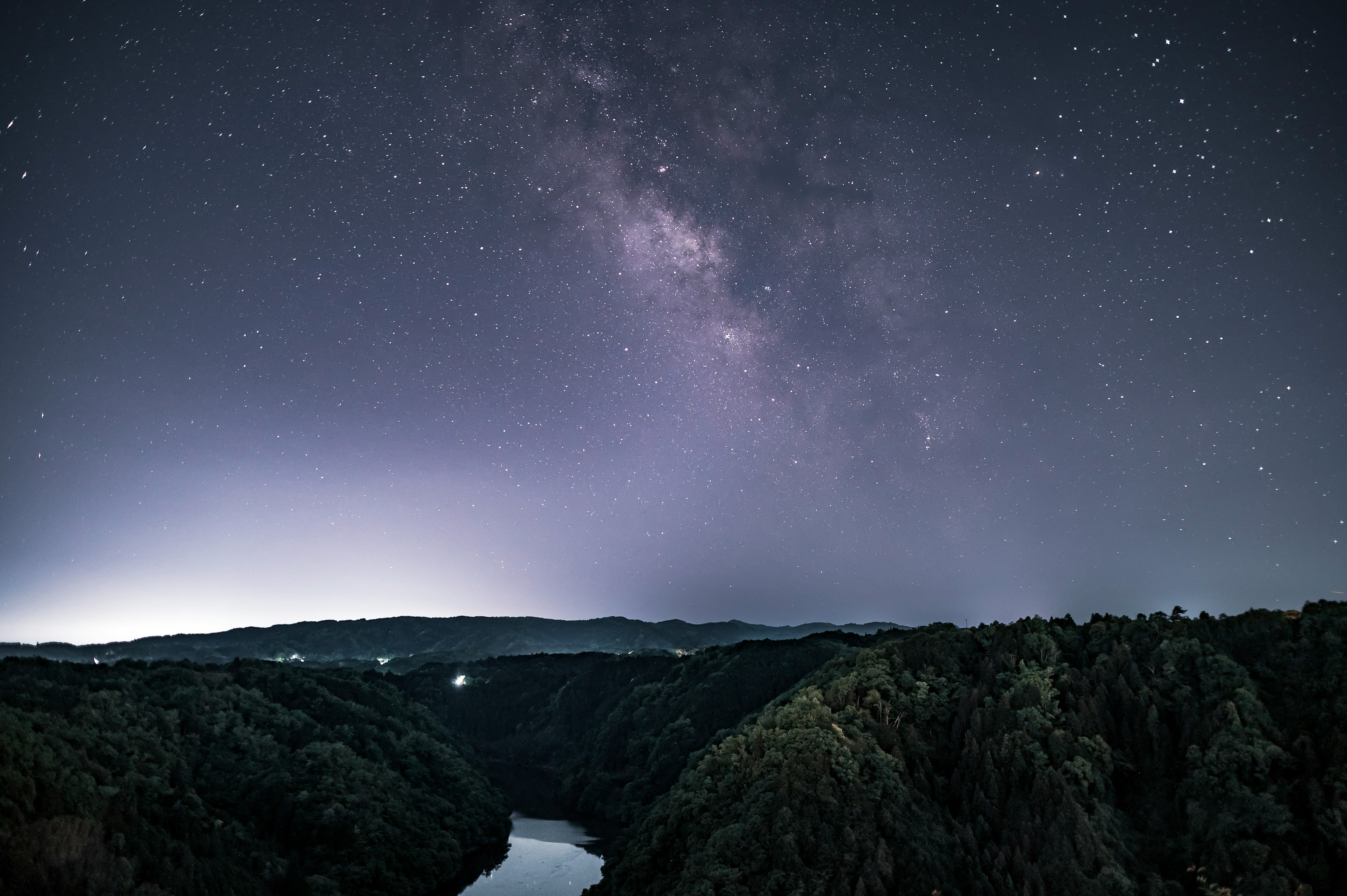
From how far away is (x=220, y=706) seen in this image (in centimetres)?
6944

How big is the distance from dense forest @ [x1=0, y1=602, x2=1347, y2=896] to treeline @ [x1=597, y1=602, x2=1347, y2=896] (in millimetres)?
134

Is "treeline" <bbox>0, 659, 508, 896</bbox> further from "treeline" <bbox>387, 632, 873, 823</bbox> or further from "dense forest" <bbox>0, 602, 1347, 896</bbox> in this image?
"treeline" <bbox>387, 632, 873, 823</bbox>

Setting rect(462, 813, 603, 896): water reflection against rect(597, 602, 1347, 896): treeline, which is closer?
rect(597, 602, 1347, 896): treeline

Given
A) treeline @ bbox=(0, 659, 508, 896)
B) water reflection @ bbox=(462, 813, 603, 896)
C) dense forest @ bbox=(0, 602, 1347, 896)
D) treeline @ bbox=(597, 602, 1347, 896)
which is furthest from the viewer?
water reflection @ bbox=(462, 813, 603, 896)

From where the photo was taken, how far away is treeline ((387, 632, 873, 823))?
89.1 m

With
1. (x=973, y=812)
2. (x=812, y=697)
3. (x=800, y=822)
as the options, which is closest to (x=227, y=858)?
(x=800, y=822)

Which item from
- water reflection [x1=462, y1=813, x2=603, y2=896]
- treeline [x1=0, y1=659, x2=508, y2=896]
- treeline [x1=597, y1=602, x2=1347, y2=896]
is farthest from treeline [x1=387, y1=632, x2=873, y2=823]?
treeline [x1=597, y1=602, x2=1347, y2=896]

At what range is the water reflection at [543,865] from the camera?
211 ft

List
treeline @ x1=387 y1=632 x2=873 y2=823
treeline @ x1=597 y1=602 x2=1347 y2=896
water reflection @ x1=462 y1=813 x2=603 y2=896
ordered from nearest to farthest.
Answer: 1. treeline @ x1=597 y1=602 x2=1347 y2=896
2. water reflection @ x1=462 y1=813 x2=603 y2=896
3. treeline @ x1=387 y1=632 x2=873 y2=823

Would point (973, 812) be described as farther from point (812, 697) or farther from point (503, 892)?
point (503, 892)

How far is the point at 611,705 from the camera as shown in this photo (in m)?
121

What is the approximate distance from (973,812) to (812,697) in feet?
51.1

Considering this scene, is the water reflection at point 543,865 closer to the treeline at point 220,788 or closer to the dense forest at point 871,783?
the treeline at point 220,788

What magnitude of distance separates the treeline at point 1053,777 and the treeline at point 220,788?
22.3 m
